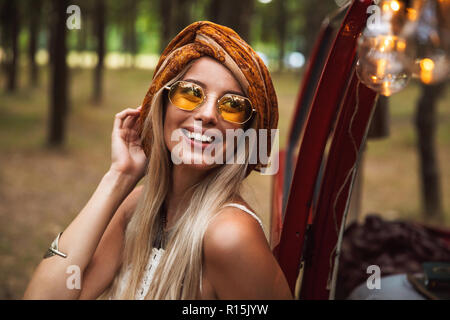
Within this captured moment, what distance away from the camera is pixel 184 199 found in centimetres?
183

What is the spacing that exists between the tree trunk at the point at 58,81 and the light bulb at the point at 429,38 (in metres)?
10.0

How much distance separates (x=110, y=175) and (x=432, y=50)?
1.32m

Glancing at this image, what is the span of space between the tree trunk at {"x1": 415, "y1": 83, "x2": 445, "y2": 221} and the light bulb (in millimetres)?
6012

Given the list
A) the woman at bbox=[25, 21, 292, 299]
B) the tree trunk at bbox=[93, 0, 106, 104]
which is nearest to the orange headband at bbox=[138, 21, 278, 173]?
the woman at bbox=[25, 21, 292, 299]

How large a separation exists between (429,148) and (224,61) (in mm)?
6812

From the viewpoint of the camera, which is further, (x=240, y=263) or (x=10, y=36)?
(x=10, y=36)

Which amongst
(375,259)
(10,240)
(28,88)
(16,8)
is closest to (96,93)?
(16,8)

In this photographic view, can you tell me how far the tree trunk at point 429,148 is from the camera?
7.23 meters

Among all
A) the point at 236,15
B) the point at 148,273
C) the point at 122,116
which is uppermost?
the point at 236,15

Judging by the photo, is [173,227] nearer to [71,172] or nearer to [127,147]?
[127,147]

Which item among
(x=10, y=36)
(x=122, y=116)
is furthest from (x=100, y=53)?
(x=122, y=116)

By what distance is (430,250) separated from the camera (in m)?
3.55

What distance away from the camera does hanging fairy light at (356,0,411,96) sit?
1641 millimetres

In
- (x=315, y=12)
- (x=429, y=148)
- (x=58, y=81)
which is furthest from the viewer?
(x=315, y=12)
